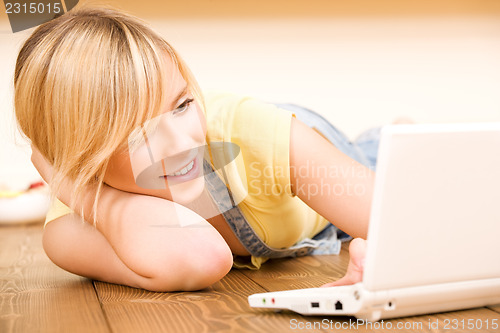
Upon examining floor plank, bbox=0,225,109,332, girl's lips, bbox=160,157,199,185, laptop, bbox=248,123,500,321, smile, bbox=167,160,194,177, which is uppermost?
laptop, bbox=248,123,500,321

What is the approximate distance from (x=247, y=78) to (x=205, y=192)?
1155mm

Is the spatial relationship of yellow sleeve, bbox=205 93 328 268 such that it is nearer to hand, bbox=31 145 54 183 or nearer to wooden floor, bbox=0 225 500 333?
wooden floor, bbox=0 225 500 333

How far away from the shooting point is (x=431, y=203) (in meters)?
0.59

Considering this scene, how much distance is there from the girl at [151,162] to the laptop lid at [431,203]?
11cm

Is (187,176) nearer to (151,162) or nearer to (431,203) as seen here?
(151,162)

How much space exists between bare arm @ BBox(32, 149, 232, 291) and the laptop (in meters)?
0.26

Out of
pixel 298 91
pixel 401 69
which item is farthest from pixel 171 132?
pixel 401 69

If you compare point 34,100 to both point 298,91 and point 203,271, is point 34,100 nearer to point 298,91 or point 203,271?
point 203,271

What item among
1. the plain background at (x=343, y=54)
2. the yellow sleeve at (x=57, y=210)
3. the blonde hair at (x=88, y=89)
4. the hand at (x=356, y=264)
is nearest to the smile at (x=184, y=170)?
the blonde hair at (x=88, y=89)

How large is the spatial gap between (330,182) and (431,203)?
1.09ft

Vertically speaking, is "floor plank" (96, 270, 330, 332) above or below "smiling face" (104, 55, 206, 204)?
below

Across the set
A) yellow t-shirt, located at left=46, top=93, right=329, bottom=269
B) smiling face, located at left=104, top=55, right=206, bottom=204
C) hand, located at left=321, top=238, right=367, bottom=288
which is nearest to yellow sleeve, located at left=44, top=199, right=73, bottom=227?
yellow t-shirt, located at left=46, top=93, right=329, bottom=269

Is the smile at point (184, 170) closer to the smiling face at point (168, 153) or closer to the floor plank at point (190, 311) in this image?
the smiling face at point (168, 153)

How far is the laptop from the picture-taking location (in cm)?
57
